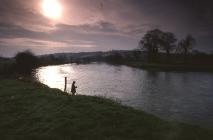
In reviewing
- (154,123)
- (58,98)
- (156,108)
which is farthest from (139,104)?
(154,123)

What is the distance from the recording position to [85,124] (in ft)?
49.9

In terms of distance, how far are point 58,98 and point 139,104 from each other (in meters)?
10.9

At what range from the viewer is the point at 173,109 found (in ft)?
87.0

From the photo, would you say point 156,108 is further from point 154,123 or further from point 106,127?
point 106,127

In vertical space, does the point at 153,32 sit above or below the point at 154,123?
above

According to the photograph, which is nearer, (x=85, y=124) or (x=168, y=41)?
(x=85, y=124)

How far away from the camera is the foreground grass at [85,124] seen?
13.4 m

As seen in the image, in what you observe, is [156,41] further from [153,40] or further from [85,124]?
[85,124]

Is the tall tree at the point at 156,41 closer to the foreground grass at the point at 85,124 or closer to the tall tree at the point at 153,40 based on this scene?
the tall tree at the point at 153,40

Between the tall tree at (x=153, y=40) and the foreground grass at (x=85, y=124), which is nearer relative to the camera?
the foreground grass at (x=85, y=124)

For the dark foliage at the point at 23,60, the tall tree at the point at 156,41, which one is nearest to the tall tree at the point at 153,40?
the tall tree at the point at 156,41

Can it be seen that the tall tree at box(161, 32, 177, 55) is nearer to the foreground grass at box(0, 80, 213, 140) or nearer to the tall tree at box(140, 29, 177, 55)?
the tall tree at box(140, 29, 177, 55)

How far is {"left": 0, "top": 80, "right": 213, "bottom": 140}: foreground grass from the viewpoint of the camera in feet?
44.1

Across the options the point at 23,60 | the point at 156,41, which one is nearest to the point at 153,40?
the point at 156,41
